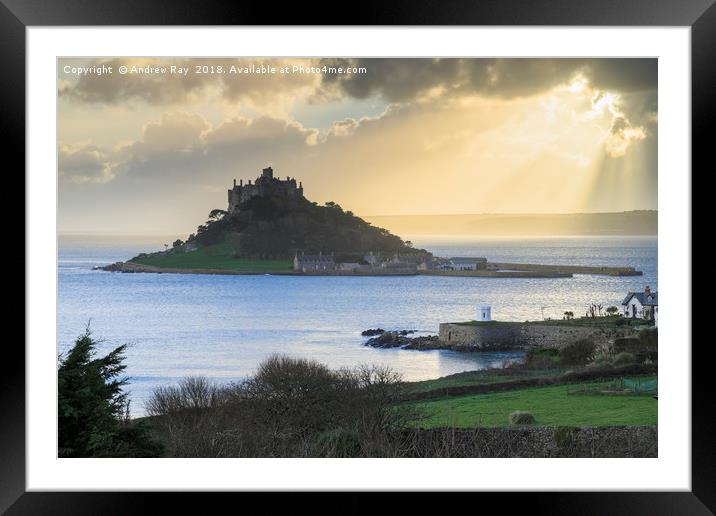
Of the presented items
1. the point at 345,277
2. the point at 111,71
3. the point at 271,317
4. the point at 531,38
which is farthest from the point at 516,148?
the point at 531,38

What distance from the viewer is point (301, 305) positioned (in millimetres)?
12117

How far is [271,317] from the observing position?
39.0 feet

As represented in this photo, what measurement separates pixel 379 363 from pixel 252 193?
10.3ft

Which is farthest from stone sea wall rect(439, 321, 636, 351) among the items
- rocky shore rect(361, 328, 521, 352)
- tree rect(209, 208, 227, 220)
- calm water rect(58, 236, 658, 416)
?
tree rect(209, 208, 227, 220)

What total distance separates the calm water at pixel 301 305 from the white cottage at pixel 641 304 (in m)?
0.12

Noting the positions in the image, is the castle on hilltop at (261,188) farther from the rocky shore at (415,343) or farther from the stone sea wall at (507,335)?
the stone sea wall at (507,335)

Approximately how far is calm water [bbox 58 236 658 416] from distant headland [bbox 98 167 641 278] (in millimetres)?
168

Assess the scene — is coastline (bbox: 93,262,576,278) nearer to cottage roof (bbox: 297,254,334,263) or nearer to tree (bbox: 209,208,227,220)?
cottage roof (bbox: 297,254,334,263)

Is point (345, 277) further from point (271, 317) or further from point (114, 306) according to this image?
point (114, 306)

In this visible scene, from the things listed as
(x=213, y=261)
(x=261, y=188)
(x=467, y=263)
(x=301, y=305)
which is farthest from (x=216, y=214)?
(x=467, y=263)

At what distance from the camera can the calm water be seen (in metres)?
10.8

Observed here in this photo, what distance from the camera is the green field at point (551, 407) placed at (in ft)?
26.3

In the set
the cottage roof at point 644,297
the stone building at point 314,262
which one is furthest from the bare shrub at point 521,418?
the stone building at point 314,262

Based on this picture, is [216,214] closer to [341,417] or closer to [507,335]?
[341,417]
